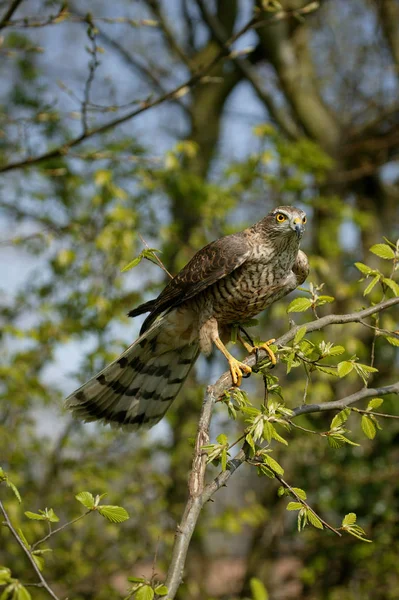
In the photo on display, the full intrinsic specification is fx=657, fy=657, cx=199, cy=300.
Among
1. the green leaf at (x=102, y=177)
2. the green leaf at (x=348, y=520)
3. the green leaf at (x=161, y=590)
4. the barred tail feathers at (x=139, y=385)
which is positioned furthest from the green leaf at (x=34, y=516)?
the green leaf at (x=102, y=177)

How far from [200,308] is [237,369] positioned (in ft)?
2.10

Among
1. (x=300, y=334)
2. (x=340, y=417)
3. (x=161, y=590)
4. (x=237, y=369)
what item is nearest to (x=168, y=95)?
(x=237, y=369)

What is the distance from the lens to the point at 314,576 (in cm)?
680

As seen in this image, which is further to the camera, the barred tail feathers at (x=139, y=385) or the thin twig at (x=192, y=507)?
the barred tail feathers at (x=139, y=385)

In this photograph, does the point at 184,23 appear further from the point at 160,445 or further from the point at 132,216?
the point at 160,445

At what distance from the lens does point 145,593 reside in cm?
160

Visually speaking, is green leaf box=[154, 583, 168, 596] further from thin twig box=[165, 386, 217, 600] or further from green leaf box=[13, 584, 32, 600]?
green leaf box=[13, 584, 32, 600]

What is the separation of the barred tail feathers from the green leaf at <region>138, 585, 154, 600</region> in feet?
5.47

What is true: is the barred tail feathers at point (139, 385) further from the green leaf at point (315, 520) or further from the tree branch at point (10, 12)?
the tree branch at point (10, 12)

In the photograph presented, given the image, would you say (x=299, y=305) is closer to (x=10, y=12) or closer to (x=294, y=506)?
(x=294, y=506)

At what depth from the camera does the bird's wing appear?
3.20 m

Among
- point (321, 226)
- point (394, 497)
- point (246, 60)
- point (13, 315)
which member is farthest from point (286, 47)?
point (394, 497)

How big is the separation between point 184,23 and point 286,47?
149 cm

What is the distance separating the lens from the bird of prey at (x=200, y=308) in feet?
10.6
